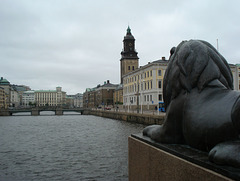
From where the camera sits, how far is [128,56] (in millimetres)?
92750

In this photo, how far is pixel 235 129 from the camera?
2584 millimetres

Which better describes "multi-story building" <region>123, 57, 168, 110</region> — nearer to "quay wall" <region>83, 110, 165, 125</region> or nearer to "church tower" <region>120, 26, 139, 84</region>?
"quay wall" <region>83, 110, 165, 125</region>

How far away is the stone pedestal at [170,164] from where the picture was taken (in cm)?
247

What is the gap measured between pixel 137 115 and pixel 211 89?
30.4 m

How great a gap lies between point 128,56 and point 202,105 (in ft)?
298

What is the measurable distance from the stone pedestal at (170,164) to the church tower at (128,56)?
87.0 metres

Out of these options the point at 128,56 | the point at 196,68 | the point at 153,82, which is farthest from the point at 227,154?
the point at 128,56

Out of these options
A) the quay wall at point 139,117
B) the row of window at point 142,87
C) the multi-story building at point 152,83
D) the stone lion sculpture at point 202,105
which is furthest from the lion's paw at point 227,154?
the row of window at point 142,87

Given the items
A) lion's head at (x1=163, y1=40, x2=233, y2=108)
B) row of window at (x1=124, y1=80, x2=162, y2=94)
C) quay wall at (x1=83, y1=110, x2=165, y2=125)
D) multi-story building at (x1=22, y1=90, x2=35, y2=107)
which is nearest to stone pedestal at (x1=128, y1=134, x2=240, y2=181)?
lion's head at (x1=163, y1=40, x2=233, y2=108)

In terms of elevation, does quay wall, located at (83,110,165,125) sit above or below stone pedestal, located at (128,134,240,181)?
below

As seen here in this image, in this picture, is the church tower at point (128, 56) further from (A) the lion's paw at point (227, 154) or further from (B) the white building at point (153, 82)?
(A) the lion's paw at point (227, 154)

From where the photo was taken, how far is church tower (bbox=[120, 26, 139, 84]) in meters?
92.0

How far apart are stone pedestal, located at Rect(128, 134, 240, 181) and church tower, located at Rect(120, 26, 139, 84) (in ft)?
285

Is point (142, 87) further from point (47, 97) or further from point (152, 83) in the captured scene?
point (47, 97)
